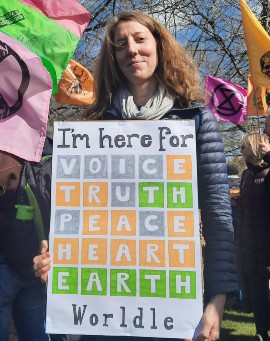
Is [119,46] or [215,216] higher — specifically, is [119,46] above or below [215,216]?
above

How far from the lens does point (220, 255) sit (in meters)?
1.67

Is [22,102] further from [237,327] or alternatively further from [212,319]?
[237,327]

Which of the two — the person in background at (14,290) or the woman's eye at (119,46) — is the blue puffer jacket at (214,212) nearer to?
the woman's eye at (119,46)

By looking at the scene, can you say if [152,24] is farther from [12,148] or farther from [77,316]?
[77,316]

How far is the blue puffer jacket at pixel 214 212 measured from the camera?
65.6 inches

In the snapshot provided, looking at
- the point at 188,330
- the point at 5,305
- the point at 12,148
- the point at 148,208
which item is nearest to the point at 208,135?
the point at 148,208

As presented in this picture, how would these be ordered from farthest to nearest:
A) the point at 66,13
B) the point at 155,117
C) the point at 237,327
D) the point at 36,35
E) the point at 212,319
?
A: the point at 237,327 → the point at 66,13 → the point at 36,35 → the point at 155,117 → the point at 212,319

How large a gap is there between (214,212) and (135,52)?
1.93 feet

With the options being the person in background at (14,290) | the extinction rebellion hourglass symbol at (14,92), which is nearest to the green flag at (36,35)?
the extinction rebellion hourglass symbol at (14,92)

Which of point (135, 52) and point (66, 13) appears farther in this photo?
point (66, 13)

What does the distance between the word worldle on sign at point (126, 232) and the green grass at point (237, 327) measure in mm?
2974

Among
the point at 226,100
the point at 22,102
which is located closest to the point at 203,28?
the point at 226,100

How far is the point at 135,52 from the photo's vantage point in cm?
180

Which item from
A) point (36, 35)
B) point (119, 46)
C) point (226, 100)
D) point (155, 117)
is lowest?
point (155, 117)
